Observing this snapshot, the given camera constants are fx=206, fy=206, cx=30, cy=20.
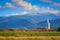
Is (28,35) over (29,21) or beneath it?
beneath

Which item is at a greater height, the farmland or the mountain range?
the mountain range

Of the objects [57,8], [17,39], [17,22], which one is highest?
[57,8]

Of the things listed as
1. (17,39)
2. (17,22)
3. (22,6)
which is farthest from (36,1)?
(17,39)

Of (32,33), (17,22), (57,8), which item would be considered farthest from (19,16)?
(57,8)

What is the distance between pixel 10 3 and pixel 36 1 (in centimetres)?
55

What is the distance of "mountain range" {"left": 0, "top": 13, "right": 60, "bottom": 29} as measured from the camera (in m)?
4.28

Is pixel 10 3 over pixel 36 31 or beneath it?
over

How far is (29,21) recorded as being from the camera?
170 inches

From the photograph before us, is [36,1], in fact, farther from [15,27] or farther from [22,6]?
[15,27]

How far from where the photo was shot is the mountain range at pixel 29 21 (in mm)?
4281

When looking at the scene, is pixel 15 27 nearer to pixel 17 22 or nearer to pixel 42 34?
pixel 17 22

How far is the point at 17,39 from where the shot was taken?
422 centimetres

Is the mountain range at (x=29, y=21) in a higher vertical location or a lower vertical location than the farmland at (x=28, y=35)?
higher

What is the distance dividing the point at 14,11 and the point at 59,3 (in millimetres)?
980
